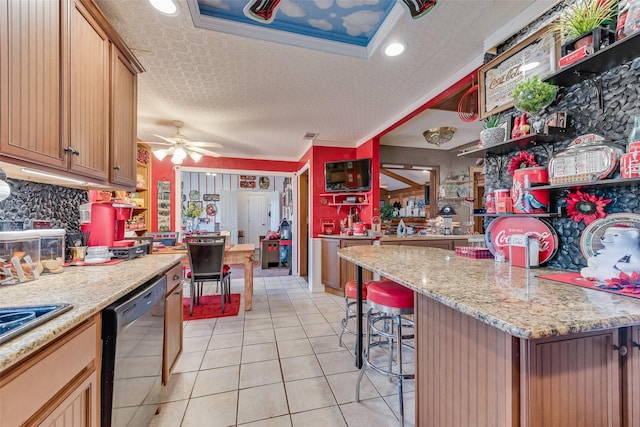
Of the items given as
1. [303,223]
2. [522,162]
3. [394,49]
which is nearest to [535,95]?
[522,162]

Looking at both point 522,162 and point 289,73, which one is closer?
point 522,162

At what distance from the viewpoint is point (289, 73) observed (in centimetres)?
240

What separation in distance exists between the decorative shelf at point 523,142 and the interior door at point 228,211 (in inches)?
289

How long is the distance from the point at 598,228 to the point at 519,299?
0.73 metres

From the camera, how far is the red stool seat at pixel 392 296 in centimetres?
156

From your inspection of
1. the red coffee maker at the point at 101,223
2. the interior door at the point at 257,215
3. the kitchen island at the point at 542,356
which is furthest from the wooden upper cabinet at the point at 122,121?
the interior door at the point at 257,215

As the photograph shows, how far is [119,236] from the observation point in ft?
6.83

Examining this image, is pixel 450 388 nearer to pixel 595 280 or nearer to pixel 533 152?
pixel 595 280

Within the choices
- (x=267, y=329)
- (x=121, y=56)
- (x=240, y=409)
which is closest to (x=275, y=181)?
(x=267, y=329)

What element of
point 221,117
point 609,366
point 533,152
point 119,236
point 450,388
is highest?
point 221,117

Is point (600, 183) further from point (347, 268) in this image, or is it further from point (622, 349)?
point (347, 268)

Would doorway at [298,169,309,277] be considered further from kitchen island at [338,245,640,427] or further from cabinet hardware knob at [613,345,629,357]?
cabinet hardware knob at [613,345,629,357]

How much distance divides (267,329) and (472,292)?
240 centimetres

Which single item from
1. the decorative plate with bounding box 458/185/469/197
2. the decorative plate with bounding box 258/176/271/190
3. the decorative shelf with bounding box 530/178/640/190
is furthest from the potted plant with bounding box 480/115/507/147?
the decorative plate with bounding box 258/176/271/190
